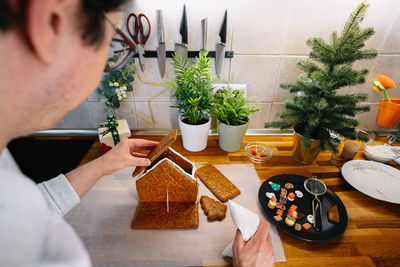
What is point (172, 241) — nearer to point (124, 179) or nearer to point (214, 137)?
point (124, 179)

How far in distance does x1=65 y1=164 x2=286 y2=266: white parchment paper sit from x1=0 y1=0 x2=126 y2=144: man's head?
0.43m

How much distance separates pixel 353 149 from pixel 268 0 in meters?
0.76

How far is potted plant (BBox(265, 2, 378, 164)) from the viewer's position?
71 cm

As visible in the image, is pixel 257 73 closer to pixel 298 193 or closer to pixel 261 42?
pixel 261 42

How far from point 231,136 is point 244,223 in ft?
1.47

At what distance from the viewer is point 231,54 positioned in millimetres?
941

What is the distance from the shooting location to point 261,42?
923 mm

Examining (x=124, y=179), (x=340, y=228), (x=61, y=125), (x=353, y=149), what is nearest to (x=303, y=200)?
(x=340, y=228)

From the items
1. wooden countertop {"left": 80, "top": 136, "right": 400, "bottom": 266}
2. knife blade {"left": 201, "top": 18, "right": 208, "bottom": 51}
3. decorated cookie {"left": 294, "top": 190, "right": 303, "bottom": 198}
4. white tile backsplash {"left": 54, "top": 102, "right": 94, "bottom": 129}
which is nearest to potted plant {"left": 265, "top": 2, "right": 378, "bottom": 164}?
wooden countertop {"left": 80, "top": 136, "right": 400, "bottom": 266}

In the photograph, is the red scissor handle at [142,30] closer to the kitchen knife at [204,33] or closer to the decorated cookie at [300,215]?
the kitchen knife at [204,33]

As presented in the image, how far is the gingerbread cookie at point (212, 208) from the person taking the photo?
0.65 meters

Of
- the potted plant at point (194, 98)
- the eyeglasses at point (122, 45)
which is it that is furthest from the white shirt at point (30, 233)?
the potted plant at point (194, 98)

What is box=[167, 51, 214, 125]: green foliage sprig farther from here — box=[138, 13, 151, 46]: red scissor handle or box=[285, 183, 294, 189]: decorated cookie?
box=[285, 183, 294, 189]: decorated cookie

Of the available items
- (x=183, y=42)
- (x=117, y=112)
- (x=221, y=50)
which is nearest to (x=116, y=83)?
(x=117, y=112)
